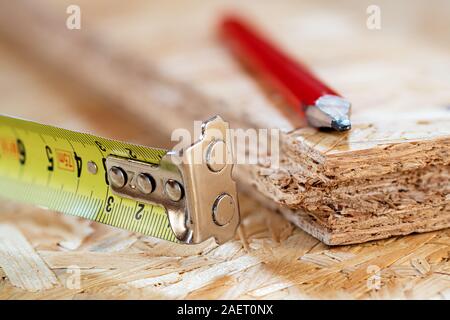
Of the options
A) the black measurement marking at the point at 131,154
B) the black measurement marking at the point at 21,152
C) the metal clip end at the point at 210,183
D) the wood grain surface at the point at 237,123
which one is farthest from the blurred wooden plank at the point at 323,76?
the black measurement marking at the point at 21,152

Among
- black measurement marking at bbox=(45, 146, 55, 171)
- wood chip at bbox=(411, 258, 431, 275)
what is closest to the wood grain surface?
wood chip at bbox=(411, 258, 431, 275)

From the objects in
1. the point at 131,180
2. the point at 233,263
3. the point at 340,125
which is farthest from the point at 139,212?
the point at 340,125

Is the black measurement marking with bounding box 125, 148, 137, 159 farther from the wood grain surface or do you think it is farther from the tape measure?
the wood grain surface

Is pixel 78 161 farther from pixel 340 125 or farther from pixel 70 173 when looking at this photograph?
pixel 340 125

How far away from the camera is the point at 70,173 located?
3.62ft

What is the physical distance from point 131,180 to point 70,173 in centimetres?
12

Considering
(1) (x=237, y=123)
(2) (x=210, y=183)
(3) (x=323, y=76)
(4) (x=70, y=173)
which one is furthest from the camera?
(3) (x=323, y=76)

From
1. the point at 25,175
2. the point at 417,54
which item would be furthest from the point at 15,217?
the point at 417,54

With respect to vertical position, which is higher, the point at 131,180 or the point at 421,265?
the point at 131,180

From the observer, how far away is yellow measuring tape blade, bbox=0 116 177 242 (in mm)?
1036

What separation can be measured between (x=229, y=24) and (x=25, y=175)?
0.76 m

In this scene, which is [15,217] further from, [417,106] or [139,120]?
[417,106]

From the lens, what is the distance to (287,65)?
54.9 inches

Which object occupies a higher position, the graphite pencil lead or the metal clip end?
the graphite pencil lead
